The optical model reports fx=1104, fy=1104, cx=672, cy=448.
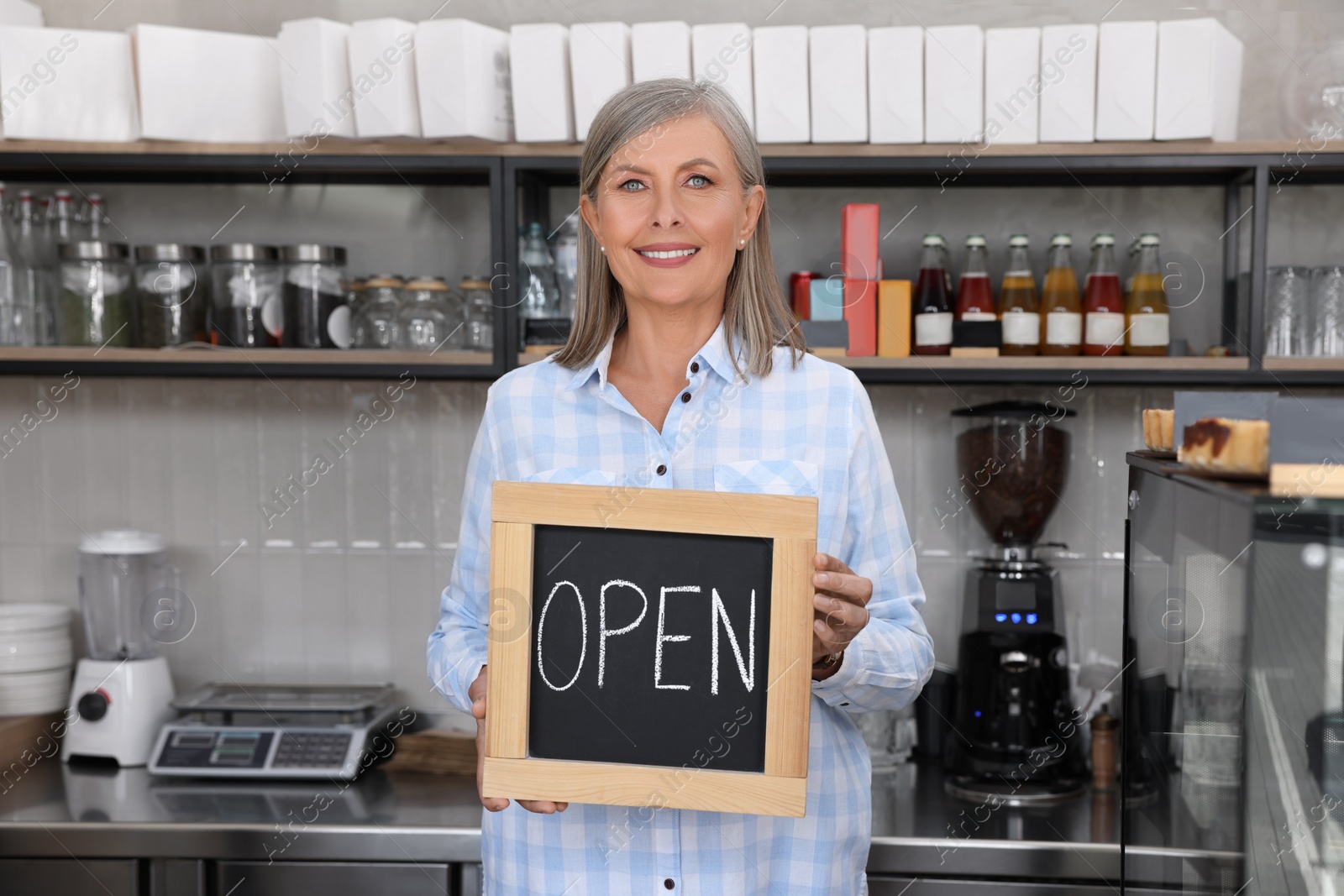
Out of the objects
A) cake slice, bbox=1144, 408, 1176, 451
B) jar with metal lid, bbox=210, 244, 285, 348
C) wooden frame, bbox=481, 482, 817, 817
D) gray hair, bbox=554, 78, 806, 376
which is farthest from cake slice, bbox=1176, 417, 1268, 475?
jar with metal lid, bbox=210, 244, 285, 348

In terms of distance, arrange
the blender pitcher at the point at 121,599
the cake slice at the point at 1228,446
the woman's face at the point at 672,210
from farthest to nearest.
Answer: the blender pitcher at the point at 121,599 < the woman's face at the point at 672,210 < the cake slice at the point at 1228,446

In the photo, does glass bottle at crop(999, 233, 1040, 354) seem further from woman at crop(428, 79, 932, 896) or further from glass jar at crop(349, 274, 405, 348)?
glass jar at crop(349, 274, 405, 348)

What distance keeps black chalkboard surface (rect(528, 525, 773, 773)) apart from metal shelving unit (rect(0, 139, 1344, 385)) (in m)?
1.05

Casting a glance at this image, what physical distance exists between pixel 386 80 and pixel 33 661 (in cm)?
139

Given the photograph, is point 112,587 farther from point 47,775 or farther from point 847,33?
point 847,33

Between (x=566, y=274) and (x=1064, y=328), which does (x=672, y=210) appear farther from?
(x=1064, y=328)

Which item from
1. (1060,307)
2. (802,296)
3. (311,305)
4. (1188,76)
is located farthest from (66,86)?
(1188,76)

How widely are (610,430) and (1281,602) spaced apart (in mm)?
700

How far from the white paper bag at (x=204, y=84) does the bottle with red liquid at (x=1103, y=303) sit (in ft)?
5.29

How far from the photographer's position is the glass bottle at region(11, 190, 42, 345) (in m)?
2.23

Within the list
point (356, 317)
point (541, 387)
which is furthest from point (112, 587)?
point (541, 387)

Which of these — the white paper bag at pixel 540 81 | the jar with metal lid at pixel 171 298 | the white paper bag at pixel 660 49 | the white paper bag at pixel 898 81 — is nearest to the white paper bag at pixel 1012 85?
the white paper bag at pixel 898 81

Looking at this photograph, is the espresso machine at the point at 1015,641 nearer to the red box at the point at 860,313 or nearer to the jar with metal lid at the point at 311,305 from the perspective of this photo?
the red box at the point at 860,313

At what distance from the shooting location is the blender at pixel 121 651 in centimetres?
217
